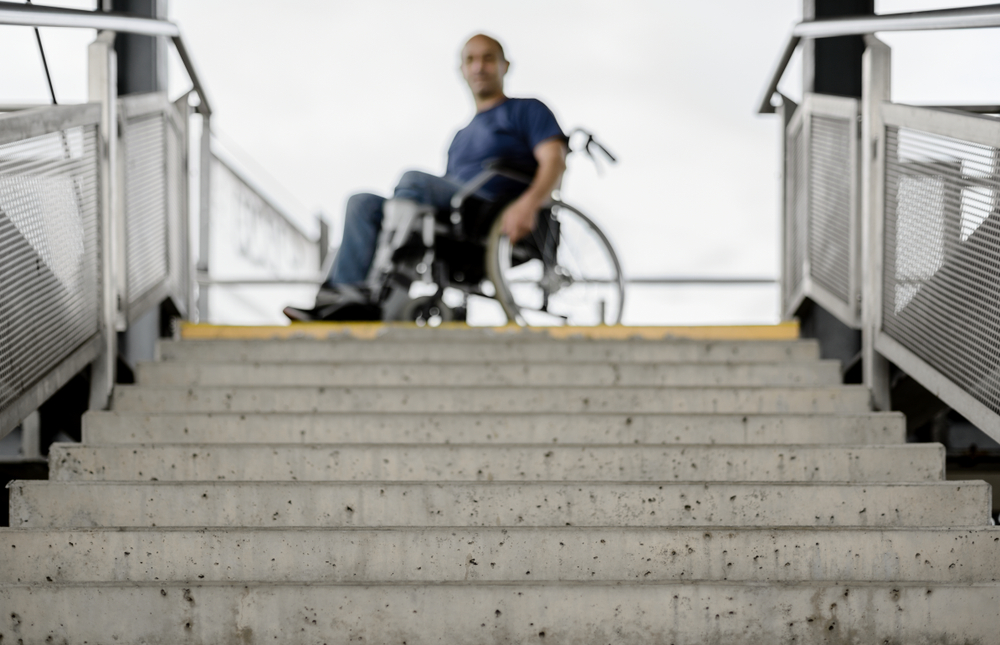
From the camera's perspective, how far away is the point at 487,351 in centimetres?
328

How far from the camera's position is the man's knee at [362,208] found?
4.19 m

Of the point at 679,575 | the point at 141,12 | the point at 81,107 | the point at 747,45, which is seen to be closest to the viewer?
the point at 679,575

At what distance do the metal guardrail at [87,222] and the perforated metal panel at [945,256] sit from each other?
194 cm

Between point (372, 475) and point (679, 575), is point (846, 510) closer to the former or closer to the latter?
point (679, 575)

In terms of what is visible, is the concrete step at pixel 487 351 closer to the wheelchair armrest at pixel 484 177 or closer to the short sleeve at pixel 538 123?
the wheelchair armrest at pixel 484 177

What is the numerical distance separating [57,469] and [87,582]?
700 millimetres

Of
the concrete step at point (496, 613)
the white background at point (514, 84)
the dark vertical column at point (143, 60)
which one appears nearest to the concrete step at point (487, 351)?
the dark vertical column at point (143, 60)

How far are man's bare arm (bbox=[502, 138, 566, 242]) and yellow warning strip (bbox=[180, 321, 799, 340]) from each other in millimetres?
436

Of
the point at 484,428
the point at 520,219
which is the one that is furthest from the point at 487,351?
the point at 520,219

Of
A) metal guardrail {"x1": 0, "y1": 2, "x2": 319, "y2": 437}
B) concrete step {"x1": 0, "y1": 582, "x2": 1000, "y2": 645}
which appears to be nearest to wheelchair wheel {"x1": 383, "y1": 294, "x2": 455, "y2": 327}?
metal guardrail {"x1": 0, "y1": 2, "x2": 319, "y2": 437}

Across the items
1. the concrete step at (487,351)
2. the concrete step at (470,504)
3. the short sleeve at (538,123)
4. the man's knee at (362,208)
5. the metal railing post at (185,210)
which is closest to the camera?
the concrete step at (470,504)

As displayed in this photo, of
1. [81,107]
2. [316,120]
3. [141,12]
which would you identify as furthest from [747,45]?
[81,107]

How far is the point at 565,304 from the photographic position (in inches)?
178

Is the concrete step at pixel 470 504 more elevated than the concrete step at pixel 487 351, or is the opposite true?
the concrete step at pixel 487 351
